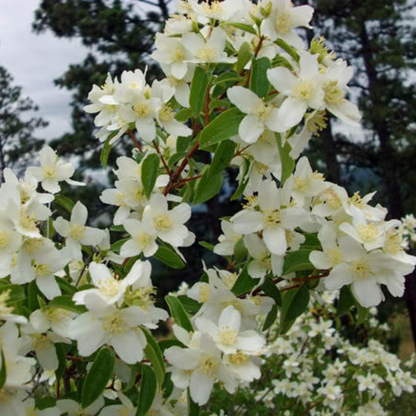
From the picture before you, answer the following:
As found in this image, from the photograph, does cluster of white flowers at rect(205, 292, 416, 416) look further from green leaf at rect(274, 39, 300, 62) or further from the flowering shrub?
green leaf at rect(274, 39, 300, 62)

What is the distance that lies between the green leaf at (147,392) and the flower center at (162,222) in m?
0.27

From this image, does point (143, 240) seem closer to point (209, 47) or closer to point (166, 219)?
point (166, 219)

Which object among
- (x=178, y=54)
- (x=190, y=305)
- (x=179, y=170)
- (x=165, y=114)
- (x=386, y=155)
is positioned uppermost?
(x=178, y=54)

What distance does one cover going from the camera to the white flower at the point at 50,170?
1.21 m

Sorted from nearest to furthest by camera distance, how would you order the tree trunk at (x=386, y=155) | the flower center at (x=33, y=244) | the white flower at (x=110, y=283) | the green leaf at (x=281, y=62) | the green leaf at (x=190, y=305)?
the white flower at (x=110, y=283), the flower center at (x=33, y=244), the green leaf at (x=281, y=62), the green leaf at (x=190, y=305), the tree trunk at (x=386, y=155)

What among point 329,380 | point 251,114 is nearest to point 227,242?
point 251,114

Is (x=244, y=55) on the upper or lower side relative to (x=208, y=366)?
upper

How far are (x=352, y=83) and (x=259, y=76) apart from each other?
758 cm

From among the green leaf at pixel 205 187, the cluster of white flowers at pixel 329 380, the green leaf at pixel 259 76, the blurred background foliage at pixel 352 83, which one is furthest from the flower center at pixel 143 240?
the blurred background foliage at pixel 352 83

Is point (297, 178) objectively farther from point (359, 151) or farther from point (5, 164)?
point (5, 164)

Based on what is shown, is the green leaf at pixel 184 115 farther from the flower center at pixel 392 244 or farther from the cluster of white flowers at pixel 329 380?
the cluster of white flowers at pixel 329 380

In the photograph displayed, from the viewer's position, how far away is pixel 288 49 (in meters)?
1.03

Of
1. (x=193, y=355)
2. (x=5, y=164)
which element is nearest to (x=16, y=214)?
(x=193, y=355)

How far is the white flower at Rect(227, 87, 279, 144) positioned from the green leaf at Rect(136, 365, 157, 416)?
0.41 metres
